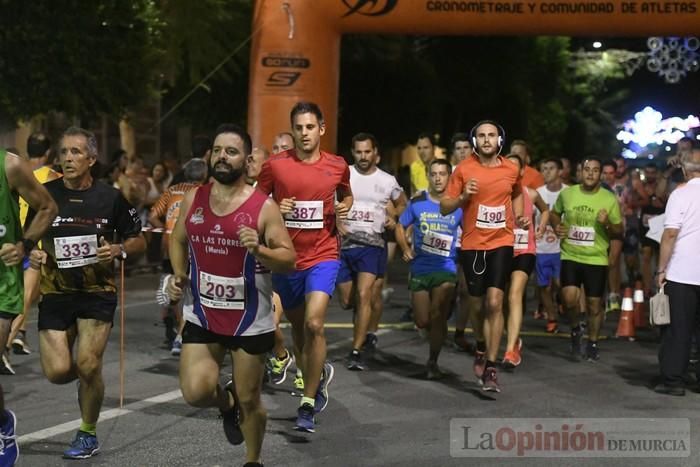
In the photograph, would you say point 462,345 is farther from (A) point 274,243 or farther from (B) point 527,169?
(A) point 274,243

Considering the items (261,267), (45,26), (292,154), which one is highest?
(45,26)

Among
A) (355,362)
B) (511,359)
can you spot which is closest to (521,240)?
(511,359)

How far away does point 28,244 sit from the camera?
709 cm

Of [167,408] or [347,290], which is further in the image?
[347,290]

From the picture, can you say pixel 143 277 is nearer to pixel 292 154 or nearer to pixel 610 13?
pixel 610 13

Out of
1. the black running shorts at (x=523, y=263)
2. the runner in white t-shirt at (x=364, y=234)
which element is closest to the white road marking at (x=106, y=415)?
the runner in white t-shirt at (x=364, y=234)

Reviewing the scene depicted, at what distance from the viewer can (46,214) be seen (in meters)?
7.13

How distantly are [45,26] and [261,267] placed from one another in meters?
13.0

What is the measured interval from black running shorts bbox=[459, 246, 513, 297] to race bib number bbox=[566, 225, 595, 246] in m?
1.98

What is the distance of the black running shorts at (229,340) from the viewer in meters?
6.73

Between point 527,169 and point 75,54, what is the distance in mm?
7831

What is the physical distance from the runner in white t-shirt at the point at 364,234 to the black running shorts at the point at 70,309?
3839mm

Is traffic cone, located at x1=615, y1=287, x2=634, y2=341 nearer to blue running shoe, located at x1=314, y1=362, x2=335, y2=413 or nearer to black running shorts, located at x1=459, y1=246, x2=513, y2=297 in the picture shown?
black running shorts, located at x1=459, y1=246, x2=513, y2=297

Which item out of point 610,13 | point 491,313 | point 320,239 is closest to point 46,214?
point 320,239
